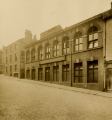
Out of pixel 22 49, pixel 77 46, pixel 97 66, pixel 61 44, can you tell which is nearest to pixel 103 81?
pixel 97 66

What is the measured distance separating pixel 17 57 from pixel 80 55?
65.3 feet

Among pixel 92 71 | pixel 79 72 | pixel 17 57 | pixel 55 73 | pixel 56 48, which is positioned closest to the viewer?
pixel 92 71

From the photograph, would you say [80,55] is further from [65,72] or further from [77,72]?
[65,72]

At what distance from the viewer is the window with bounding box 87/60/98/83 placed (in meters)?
12.6

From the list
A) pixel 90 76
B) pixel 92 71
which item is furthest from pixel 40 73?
pixel 92 71

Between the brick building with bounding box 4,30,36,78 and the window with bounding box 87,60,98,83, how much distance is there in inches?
753

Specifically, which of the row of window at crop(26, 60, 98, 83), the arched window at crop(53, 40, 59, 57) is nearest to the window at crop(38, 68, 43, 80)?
the row of window at crop(26, 60, 98, 83)

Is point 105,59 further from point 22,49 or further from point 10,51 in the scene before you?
point 10,51

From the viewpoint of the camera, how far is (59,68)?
1678 cm

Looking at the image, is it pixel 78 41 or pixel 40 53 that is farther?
pixel 40 53

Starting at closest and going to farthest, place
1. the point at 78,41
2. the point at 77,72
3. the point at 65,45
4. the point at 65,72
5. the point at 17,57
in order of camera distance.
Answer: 1. the point at 77,72
2. the point at 78,41
3. the point at 65,72
4. the point at 65,45
5. the point at 17,57

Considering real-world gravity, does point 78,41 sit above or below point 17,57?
above

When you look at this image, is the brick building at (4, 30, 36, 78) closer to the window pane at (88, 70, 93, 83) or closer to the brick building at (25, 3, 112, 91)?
the brick building at (25, 3, 112, 91)

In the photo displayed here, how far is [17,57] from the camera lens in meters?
28.3
